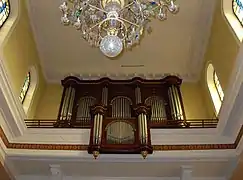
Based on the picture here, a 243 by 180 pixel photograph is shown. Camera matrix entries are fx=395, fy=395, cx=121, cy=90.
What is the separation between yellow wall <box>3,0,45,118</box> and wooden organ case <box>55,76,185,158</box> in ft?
3.05

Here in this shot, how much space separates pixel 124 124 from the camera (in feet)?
22.7

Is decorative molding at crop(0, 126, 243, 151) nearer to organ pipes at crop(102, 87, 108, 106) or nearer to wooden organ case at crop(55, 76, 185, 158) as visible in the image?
wooden organ case at crop(55, 76, 185, 158)

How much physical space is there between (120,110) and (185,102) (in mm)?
1712

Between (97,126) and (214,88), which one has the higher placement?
(214,88)

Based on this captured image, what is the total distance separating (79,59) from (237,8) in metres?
3.74

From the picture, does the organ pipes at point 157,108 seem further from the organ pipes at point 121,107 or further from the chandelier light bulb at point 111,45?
the chandelier light bulb at point 111,45

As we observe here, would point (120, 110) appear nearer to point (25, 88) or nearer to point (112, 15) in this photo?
point (25, 88)

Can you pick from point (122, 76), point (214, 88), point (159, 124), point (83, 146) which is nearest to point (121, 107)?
point (159, 124)

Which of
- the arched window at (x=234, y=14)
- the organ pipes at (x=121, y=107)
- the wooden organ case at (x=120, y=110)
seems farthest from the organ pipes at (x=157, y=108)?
the arched window at (x=234, y=14)

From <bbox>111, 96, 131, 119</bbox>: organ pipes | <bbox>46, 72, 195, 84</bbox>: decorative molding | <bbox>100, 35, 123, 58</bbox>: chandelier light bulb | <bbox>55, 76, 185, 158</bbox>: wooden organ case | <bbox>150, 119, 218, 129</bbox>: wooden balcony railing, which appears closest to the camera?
<bbox>100, 35, 123, 58</bbox>: chandelier light bulb

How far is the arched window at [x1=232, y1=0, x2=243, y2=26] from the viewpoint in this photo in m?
6.71

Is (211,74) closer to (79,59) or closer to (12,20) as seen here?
(79,59)

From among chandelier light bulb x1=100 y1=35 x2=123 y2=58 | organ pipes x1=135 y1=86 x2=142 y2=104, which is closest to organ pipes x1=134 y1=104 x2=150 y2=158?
organ pipes x1=135 y1=86 x2=142 y2=104

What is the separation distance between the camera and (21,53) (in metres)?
7.43
